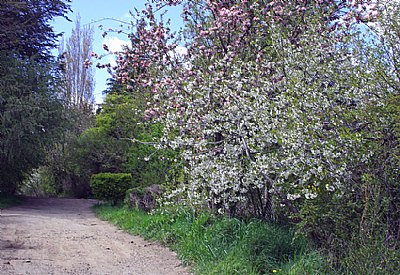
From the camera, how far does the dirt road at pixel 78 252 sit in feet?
21.8

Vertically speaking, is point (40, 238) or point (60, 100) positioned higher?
point (60, 100)

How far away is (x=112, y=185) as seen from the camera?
16734 millimetres

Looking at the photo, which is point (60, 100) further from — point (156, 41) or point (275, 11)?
point (275, 11)

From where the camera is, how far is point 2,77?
1752cm

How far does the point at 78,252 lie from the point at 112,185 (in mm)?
8943

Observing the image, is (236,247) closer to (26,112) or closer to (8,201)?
(26,112)

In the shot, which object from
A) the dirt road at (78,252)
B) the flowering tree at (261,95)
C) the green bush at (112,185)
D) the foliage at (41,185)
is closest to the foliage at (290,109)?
the flowering tree at (261,95)

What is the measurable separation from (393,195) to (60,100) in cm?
1625

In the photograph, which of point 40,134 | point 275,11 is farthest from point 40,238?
point 40,134

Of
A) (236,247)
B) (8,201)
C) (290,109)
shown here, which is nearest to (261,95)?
(290,109)

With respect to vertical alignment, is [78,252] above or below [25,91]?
below

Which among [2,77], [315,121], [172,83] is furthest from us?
[2,77]

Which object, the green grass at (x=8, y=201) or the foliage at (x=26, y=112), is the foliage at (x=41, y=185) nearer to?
the green grass at (x=8, y=201)

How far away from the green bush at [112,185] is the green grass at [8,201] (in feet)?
11.4
